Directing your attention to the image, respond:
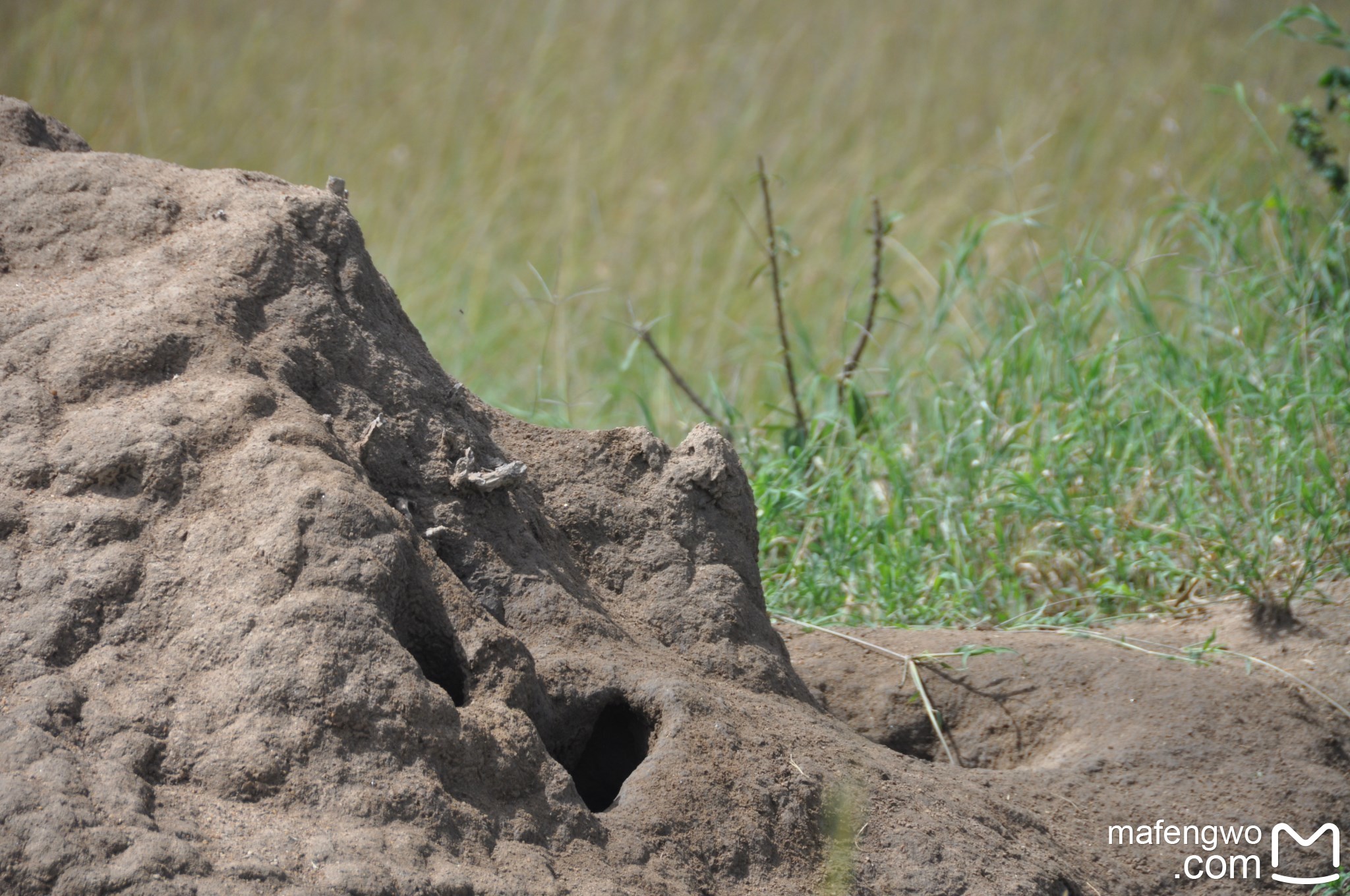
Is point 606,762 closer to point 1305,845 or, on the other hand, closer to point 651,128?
point 1305,845

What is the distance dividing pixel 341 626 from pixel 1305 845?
1.38 metres

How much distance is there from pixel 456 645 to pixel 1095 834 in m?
0.90

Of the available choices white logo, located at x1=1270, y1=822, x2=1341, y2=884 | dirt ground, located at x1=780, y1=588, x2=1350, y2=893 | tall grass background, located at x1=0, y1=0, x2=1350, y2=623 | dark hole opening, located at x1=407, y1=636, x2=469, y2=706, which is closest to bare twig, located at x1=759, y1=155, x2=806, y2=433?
tall grass background, located at x1=0, y1=0, x2=1350, y2=623

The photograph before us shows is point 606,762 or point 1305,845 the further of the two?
point 1305,845

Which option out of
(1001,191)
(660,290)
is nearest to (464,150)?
(660,290)

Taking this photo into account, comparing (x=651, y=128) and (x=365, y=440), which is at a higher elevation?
(x=651, y=128)

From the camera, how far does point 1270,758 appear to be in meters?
1.87

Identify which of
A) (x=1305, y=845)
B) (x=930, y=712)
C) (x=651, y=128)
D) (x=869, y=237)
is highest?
(x=651, y=128)

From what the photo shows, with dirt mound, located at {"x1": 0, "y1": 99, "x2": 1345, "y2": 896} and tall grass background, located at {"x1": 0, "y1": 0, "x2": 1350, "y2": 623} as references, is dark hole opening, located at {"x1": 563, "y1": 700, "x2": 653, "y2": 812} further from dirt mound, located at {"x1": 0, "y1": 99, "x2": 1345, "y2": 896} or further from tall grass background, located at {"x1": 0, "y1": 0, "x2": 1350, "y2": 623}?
tall grass background, located at {"x1": 0, "y1": 0, "x2": 1350, "y2": 623}

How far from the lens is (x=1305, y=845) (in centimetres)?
175

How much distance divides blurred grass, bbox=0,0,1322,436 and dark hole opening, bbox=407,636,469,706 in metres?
3.01

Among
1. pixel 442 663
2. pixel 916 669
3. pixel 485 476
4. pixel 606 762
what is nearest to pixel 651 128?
pixel 916 669

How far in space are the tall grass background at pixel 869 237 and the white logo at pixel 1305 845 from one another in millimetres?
650

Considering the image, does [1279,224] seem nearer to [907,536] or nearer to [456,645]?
[907,536]
